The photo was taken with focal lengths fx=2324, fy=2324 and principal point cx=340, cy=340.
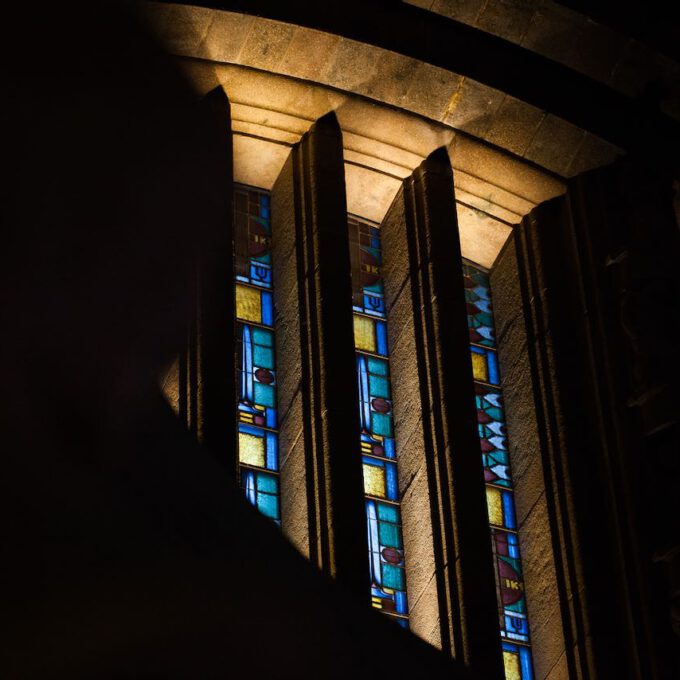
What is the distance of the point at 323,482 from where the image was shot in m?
14.5

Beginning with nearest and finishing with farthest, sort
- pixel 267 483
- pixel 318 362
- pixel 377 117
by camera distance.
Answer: pixel 267 483
pixel 318 362
pixel 377 117

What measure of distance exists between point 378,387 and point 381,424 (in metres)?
0.31

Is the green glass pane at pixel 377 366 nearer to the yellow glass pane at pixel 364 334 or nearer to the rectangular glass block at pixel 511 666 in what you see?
the yellow glass pane at pixel 364 334

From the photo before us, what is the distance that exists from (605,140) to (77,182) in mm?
4026

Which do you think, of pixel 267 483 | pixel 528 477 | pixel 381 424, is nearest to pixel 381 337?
pixel 381 424

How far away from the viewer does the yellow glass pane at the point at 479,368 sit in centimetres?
1623

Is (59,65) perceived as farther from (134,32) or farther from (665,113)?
(665,113)

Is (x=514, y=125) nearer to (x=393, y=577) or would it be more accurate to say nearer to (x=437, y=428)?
(x=437, y=428)

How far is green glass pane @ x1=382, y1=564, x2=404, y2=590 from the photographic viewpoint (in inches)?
581

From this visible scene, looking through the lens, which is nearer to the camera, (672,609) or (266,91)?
(672,609)

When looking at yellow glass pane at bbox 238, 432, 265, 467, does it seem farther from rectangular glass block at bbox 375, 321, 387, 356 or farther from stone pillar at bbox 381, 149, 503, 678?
rectangular glass block at bbox 375, 321, 387, 356

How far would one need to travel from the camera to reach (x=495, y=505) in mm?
15602

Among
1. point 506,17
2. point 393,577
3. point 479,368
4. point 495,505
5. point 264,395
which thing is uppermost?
point 506,17

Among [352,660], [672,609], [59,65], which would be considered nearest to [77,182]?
[59,65]
